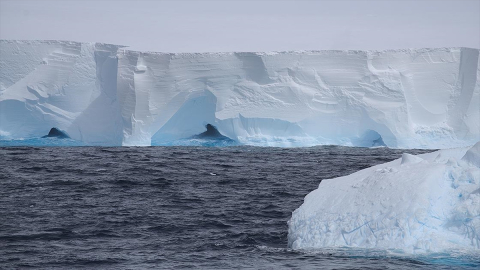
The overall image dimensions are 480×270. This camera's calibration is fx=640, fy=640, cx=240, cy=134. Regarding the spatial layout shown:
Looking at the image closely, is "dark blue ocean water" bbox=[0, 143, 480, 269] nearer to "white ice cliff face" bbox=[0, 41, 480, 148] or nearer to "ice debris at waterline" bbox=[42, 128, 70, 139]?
"white ice cliff face" bbox=[0, 41, 480, 148]

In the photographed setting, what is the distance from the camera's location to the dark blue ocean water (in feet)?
19.5

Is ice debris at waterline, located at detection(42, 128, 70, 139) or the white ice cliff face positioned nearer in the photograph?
the white ice cliff face

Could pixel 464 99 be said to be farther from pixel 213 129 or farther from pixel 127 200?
pixel 127 200

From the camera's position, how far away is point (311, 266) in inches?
222

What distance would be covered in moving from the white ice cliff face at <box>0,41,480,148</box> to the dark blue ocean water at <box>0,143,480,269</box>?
218cm

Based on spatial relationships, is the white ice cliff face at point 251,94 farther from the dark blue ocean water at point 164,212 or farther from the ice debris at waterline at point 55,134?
the dark blue ocean water at point 164,212

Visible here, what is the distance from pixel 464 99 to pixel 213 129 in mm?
7214

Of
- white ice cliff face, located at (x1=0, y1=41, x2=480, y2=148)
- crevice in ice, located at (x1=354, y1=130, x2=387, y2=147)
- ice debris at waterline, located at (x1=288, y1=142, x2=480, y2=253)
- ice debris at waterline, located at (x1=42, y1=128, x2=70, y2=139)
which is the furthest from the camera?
ice debris at waterline, located at (x1=42, y1=128, x2=70, y2=139)

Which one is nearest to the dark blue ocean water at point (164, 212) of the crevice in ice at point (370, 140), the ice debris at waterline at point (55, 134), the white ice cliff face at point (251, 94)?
the white ice cliff face at point (251, 94)

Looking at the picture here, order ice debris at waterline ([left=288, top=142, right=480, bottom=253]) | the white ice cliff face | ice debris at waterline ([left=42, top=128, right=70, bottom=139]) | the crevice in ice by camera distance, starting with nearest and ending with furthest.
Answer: ice debris at waterline ([left=288, top=142, right=480, bottom=253])
the white ice cliff face
the crevice in ice
ice debris at waterline ([left=42, top=128, right=70, bottom=139])

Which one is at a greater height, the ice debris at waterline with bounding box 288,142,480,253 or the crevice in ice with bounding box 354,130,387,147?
the crevice in ice with bounding box 354,130,387,147

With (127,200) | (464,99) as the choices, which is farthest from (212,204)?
(464,99)

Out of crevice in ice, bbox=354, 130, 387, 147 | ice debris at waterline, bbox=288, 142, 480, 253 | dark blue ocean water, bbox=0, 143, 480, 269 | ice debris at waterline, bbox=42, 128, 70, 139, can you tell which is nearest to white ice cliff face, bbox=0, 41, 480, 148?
crevice in ice, bbox=354, 130, 387, 147

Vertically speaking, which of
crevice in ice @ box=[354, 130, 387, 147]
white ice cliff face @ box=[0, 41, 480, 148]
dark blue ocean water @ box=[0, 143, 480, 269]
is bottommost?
dark blue ocean water @ box=[0, 143, 480, 269]
